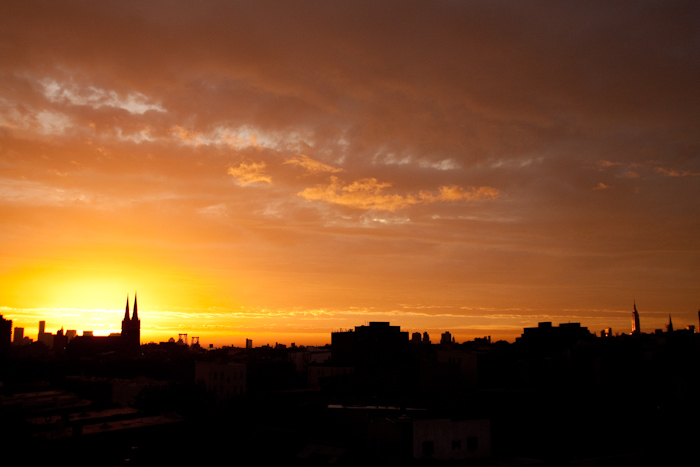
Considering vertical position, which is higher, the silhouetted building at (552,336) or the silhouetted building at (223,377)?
the silhouetted building at (552,336)

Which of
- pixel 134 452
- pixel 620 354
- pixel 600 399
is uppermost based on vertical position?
pixel 620 354

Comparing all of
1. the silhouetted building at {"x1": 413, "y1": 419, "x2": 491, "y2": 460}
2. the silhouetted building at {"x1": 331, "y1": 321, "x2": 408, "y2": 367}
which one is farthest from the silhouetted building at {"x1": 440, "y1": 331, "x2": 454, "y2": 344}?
the silhouetted building at {"x1": 413, "y1": 419, "x2": 491, "y2": 460}

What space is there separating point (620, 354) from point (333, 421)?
39066 mm

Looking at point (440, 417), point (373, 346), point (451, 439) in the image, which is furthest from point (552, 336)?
point (451, 439)

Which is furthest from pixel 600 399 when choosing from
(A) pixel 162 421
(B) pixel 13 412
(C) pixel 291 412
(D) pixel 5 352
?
(D) pixel 5 352

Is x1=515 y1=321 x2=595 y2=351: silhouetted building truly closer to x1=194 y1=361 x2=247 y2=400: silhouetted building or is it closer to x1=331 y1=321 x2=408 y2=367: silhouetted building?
x1=331 y1=321 x2=408 y2=367: silhouetted building

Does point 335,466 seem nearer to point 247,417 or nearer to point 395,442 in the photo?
point 395,442

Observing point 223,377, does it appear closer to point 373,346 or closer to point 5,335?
point 373,346

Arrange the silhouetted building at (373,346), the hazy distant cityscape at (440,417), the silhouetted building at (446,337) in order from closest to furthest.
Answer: the hazy distant cityscape at (440,417), the silhouetted building at (373,346), the silhouetted building at (446,337)

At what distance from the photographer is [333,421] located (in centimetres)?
5056

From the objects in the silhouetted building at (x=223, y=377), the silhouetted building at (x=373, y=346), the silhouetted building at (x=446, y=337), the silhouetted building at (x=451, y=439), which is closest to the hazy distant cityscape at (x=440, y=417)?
the silhouetted building at (x=451, y=439)

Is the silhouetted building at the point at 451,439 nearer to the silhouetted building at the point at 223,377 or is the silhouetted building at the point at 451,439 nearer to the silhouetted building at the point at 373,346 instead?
the silhouetted building at the point at 373,346

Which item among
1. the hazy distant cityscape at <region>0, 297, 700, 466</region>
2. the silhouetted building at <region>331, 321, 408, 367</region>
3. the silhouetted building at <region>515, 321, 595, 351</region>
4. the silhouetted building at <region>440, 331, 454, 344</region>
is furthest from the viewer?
the silhouetted building at <region>440, 331, 454, 344</region>

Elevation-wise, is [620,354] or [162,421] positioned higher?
[620,354]
